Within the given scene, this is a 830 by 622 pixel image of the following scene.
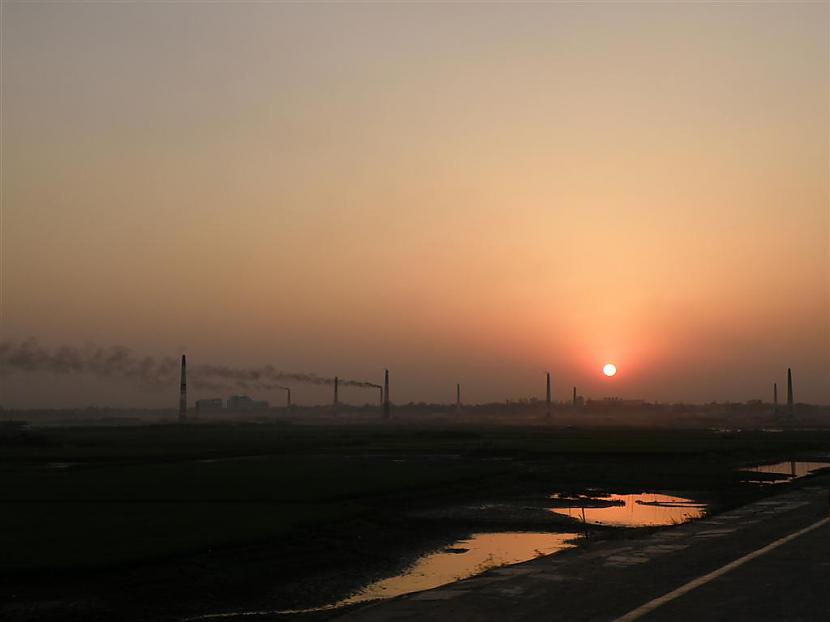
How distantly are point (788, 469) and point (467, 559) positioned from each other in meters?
51.6

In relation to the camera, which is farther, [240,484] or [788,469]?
[788,469]

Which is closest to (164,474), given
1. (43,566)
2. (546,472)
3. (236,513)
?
(236,513)

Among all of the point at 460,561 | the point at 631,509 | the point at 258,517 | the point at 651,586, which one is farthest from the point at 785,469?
the point at 651,586

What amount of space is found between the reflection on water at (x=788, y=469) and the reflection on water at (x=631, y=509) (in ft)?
53.8

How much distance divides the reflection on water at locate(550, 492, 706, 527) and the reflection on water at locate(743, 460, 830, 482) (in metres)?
16.4

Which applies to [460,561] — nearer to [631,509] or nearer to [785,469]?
[631,509]

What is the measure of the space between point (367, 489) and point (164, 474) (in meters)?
16.6

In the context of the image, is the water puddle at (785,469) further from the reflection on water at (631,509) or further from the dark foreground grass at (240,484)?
the reflection on water at (631,509)

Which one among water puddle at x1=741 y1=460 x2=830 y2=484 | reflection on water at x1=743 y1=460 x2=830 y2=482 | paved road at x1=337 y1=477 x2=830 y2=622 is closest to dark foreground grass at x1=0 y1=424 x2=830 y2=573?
water puddle at x1=741 y1=460 x2=830 y2=484

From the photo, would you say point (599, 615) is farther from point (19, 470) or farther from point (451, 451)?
point (451, 451)

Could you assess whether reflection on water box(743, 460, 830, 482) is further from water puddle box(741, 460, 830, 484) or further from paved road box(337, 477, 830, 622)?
paved road box(337, 477, 830, 622)

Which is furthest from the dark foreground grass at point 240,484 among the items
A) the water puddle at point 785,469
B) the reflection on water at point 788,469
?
the reflection on water at point 788,469

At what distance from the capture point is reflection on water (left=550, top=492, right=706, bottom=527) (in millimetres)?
38938

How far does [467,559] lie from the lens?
2947 centimetres
